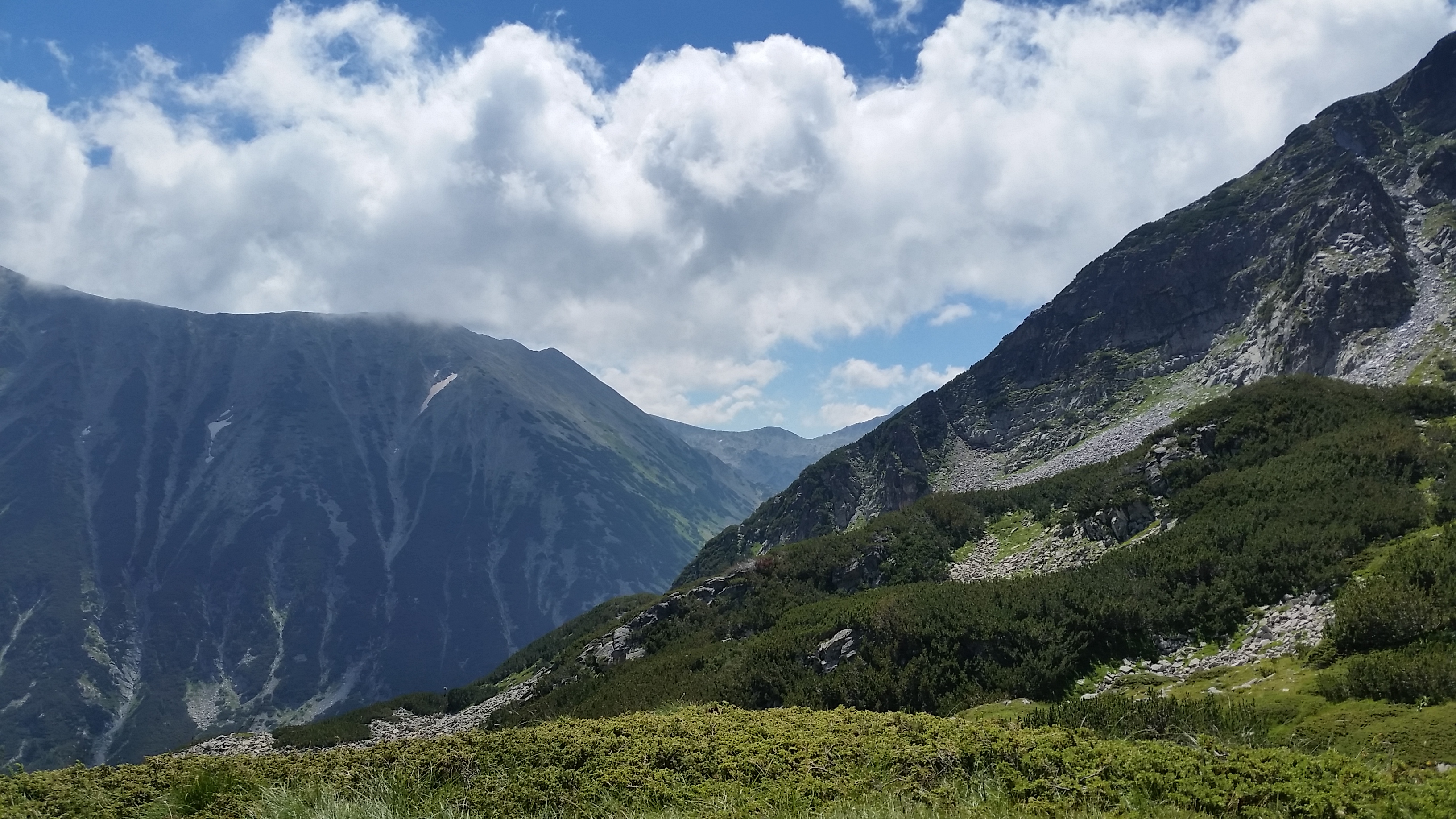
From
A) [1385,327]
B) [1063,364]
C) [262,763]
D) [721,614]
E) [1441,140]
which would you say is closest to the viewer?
[262,763]

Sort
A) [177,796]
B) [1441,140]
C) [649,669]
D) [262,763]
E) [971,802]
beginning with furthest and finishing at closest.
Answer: [1441,140] < [649,669] < [262,763] < [177,796] < [971,802]

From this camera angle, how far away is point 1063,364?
322 feet

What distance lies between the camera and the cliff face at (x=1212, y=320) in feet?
218

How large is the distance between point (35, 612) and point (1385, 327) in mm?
255701

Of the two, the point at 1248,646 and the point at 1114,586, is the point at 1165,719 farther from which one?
the point at 1114,586

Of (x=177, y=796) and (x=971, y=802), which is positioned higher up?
(x=177, y=796)

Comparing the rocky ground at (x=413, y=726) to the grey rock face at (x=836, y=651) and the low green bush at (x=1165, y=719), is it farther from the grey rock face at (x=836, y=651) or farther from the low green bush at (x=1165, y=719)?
the low green bush at (x=1165, y=719)

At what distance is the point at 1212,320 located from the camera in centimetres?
8638

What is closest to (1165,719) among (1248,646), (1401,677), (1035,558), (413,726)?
(1401,677)

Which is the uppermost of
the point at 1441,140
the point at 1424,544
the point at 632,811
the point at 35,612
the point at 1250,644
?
the point at 35,612

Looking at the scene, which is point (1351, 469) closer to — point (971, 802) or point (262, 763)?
point (971, 802)

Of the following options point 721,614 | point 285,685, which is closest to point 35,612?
point 285,685

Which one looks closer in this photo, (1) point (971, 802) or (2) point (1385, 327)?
(1) point (971, 802)

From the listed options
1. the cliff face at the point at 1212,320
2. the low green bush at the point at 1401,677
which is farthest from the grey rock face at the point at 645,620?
the cliff face at the point at 1212,320
